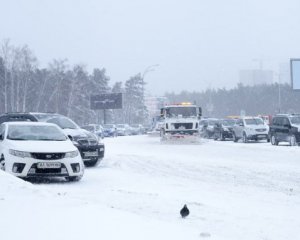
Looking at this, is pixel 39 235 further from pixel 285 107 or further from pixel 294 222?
pixel 285 107

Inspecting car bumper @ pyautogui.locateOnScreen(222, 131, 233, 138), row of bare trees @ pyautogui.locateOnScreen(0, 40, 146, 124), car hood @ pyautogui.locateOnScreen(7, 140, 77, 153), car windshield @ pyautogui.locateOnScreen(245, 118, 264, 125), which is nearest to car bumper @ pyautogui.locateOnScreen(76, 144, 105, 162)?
car hood @ pyautogui.locateOnScreen(7, 140, 77, 153)

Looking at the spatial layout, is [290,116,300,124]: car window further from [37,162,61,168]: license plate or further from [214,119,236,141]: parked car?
[37,162,61,168]: license plate

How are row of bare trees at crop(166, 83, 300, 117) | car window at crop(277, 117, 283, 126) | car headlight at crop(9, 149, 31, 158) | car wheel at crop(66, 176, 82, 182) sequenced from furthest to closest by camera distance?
1. row of bare trees at crop(166, 83, 300, 117)
2. car window at crop(277, 117, 283, 126)
3. car wheel at crop(66, 176, 82, 182)
4. car headlight at crop(9, 149, 31, 158)

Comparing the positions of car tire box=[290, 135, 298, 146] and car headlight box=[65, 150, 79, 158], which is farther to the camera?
car tire box=[290, 135, 298, 146]

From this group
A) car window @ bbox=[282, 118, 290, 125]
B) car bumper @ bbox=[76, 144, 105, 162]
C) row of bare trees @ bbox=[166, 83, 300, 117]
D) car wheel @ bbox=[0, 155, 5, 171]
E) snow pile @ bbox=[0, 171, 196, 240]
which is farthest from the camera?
row of bare trees @ bbox=[166, 83, 300, 117]

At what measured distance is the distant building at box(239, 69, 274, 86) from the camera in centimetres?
16812

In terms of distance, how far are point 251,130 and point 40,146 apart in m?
24.0

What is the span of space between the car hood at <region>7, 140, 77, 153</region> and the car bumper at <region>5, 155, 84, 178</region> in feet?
0.75

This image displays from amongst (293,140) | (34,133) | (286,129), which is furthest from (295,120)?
(34,133)

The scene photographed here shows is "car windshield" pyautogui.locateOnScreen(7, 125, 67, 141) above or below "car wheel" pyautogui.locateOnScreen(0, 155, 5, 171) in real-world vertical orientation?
above

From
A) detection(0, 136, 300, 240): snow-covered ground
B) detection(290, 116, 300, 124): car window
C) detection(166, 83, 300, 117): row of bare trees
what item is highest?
detection(166, 83, 300, 117): row of bare trees

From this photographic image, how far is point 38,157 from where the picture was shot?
1250cm

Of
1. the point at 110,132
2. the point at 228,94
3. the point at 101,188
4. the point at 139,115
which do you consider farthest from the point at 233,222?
the point at 228,94

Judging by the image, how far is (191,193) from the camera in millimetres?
11398
